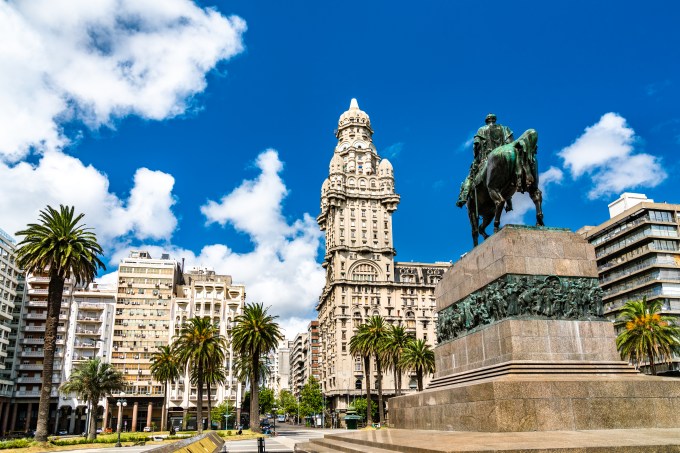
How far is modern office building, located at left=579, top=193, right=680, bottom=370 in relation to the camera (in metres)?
66.6

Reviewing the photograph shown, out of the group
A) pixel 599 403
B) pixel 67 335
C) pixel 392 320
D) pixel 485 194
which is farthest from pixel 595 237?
pixel 67 335

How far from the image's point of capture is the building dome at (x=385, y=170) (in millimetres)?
112600

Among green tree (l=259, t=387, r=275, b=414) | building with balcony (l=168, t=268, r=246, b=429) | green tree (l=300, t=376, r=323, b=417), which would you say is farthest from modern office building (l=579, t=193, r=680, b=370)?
green tree (l=259, t=387, r=275, b=414)

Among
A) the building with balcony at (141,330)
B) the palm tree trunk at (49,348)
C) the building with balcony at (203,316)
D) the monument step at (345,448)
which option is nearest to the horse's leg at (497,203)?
the monument step at (345,448)

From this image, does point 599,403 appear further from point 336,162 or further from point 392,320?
point 336,162

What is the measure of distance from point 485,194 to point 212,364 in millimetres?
44681

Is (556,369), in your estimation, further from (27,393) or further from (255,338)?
(27,393)

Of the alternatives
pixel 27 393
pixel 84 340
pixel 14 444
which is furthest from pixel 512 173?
pixel 84 340

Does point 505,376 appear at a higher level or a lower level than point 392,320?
lower

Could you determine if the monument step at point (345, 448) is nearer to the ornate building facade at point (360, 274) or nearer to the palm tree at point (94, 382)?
the palm tree at point (94, 382)

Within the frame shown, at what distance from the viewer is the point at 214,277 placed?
11219 centimetres

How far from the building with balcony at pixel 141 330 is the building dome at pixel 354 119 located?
4884 cm

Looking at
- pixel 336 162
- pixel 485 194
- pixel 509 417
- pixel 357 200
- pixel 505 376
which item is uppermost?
pixel 336 162

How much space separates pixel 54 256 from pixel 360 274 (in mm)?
68922
